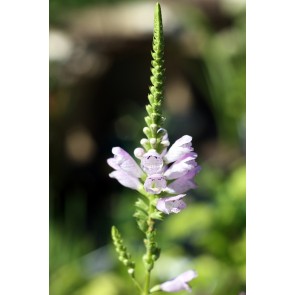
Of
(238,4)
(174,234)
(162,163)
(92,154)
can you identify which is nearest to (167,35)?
(238,4)

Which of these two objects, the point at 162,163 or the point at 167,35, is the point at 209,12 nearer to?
the point at 167,35

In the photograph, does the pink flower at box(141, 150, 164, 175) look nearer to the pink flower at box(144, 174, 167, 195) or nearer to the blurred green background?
the pink flower at box(144, 174, 167, 195)

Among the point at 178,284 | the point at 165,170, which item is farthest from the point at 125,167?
the point at 178,284

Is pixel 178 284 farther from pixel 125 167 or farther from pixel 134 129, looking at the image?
pixel 134 129

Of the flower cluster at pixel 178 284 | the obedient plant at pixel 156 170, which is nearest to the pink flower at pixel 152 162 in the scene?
the obedient plant at pixel 156 170

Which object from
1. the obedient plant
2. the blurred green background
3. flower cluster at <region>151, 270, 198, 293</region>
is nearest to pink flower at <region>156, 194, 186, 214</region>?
the obedient plant

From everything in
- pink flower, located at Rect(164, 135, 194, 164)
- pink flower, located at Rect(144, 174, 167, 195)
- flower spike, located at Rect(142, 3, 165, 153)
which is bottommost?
pink flower, located at Rect(144, 174, 167, 195)

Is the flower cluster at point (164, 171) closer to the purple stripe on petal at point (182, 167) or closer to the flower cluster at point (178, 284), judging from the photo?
the purple stripe on petal at point (182, 167)
